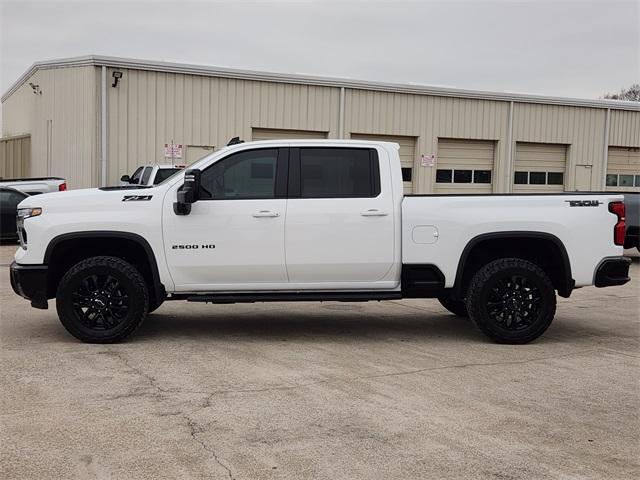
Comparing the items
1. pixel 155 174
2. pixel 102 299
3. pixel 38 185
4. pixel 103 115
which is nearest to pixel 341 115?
pixel 103 115

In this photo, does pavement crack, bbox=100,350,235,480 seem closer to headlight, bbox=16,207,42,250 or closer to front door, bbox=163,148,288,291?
front door, bbox=163,148,288,291

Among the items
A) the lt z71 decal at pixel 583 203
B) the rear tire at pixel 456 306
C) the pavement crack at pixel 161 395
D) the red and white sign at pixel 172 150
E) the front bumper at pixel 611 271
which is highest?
the red and white sign at pixel 172 150

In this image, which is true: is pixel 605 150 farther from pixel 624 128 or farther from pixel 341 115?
pixel 341 115

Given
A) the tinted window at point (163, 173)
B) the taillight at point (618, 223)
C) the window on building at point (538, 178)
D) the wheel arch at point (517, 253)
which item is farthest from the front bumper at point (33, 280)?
the window on building at point (538, 178)

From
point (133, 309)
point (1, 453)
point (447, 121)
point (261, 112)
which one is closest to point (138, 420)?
point (1, 453)

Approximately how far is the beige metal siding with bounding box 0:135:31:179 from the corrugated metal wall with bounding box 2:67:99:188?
1397 mm

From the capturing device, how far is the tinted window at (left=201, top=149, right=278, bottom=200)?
737 cm

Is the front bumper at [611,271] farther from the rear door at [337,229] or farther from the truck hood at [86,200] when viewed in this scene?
the truck hood at [86,200]

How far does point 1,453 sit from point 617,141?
26556 millimetres

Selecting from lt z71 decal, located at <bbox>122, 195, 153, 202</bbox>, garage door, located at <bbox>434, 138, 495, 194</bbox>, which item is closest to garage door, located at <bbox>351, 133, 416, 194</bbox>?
garage door, located at <bbox>434, 138, 495, 194</bbox>

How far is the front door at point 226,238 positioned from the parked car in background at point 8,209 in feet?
38.1

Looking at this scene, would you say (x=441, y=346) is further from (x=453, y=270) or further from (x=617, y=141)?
(x=617, y=141)

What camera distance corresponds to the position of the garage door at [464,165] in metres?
24.5

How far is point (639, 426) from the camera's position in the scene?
4980 mm
